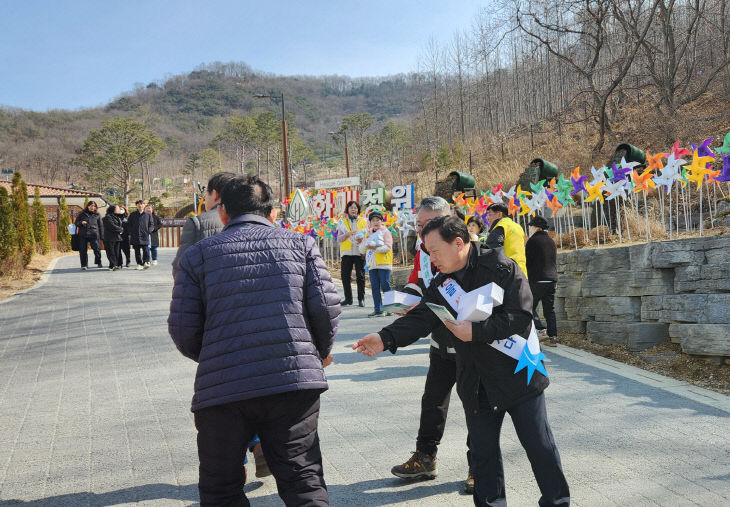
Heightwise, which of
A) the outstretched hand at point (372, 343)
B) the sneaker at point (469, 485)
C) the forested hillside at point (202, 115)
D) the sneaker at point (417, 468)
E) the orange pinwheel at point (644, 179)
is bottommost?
the sneaker at point (469, 485)

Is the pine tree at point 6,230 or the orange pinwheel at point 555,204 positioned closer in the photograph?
the orange pinwheel at point 555,204

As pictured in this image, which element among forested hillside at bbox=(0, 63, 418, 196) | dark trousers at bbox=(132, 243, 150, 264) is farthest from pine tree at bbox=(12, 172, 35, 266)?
forested hillside at bbox=(0, 63, 418, 196)

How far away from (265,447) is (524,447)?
116 cm

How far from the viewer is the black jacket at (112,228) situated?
56.8 feet

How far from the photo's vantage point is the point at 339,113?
168 m

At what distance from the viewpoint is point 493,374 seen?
9.43 feet

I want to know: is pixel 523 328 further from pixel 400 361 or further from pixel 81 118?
pixel 81 118

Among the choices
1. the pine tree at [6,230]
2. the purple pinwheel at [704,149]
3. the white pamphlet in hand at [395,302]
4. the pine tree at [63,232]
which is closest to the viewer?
the white pamphlet in hand at [395,302]

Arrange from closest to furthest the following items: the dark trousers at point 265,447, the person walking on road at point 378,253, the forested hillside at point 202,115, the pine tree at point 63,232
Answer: the dark trousers at point 265,447, the person walking on road at point 378,253, the pine tree at point 63,232, the forested hillside at point 202,115

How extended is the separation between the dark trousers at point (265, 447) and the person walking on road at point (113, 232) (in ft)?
53.0

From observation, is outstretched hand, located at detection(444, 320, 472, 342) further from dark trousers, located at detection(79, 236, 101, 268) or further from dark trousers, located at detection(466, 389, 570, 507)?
dark trousers, located at detection(79, 236, 101, 268)

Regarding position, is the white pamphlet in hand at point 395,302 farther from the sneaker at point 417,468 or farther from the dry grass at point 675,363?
the dry grass at point 675,363

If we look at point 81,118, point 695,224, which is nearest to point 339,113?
point 81,118

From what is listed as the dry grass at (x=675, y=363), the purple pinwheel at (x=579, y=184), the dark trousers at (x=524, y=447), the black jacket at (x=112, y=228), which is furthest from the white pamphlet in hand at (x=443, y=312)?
the black jacket at (x=112, y=228)
